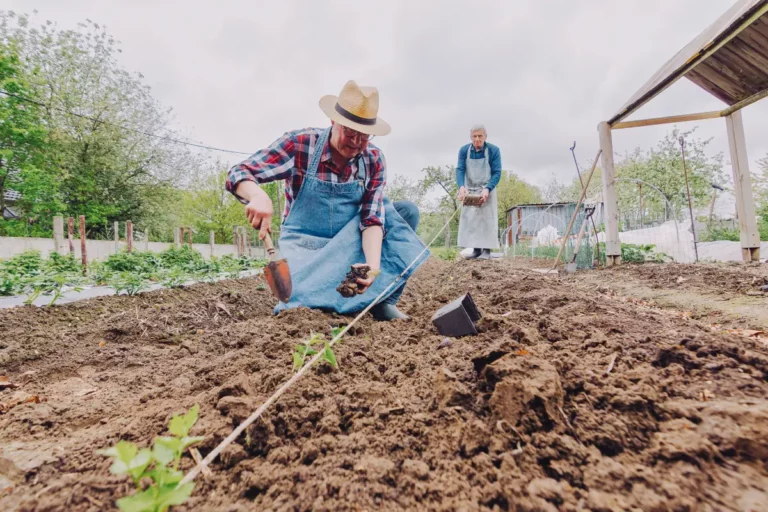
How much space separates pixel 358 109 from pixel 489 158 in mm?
4351

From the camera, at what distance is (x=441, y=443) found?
828 millimetres

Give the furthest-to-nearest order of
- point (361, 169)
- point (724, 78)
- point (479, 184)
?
point (479, 184) < point (724, 78) < point (361, 169)

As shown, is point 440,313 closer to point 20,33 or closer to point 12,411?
point 12,411

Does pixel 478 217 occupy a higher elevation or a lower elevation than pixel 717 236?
higher

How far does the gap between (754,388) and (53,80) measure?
84.4 ft

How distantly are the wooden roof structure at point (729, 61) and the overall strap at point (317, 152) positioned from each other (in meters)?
3.81

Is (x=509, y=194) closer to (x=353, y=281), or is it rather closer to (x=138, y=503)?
(x=353, y=281)

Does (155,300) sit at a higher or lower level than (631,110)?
lower

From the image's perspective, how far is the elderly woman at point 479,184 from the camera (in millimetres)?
6023

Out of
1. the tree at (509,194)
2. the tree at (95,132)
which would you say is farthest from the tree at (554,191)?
the tree at (95,132)

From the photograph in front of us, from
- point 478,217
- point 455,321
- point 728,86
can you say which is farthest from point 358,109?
point 728,86

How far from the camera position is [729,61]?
4.28 m

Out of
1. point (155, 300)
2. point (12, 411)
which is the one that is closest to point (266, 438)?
point (12, 411)

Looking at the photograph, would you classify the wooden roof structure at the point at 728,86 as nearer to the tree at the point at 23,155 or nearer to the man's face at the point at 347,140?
the man's face at the point at 347,140
